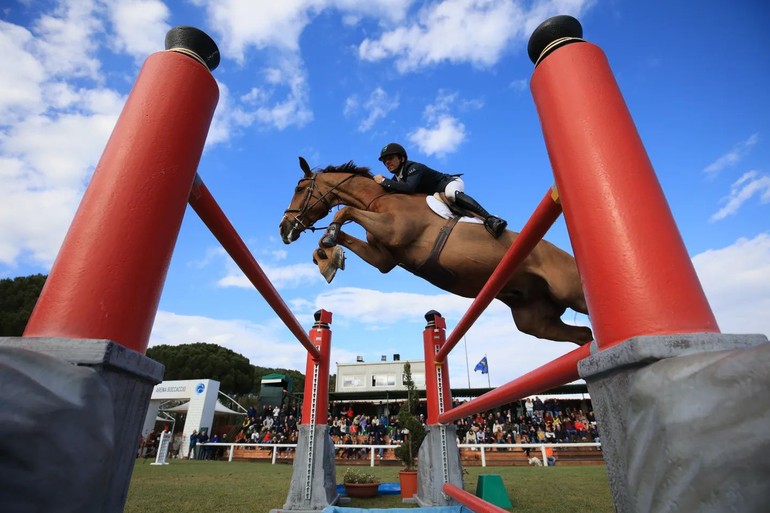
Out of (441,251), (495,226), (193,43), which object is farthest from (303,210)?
(193,43)

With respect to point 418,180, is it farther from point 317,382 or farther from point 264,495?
point 264,495

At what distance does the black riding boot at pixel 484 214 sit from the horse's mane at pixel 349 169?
868 mm

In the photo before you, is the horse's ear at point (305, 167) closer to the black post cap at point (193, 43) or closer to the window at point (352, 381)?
the black post cap at point (193, 43)

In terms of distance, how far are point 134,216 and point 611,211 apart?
852mm

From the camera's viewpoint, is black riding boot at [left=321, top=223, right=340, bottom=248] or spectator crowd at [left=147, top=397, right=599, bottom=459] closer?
black riding boot at [left=321, top=223, right=340, bottom=248]

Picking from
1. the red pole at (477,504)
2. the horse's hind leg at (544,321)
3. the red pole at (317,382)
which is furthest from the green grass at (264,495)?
the horse's hind leg at (544,321)

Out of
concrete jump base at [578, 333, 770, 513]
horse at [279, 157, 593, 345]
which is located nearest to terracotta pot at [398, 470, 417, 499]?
horse at [279, 157, 593, 345]

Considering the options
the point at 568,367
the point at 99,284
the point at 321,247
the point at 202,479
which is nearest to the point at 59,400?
the point at 99,284

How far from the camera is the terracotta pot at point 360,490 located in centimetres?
483

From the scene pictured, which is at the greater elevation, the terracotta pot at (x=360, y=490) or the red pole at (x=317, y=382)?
the red pole at (x=317, y=382)

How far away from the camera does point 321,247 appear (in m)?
2.73

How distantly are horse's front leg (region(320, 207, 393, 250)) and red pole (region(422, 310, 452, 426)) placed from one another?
147 centimetres

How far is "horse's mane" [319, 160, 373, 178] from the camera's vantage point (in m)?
3.10

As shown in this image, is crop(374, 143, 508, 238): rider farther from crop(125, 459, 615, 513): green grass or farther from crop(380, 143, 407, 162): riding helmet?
crop(125, 459, 615, 513): green grass
